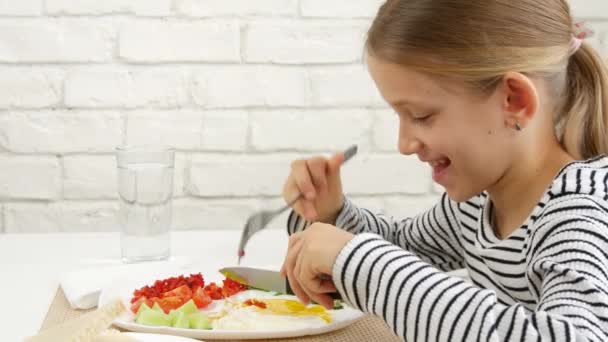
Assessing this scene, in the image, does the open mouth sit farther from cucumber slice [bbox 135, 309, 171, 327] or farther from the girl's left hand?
cucumber slice [bbox 135, 309, 171, 327]

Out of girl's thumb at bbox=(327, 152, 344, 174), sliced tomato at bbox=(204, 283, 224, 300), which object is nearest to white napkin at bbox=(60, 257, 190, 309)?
sliced tomato at bbox=(204, 283, 224, 300)

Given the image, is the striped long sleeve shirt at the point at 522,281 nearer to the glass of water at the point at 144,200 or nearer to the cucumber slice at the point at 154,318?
the cucumber slice at the point at 154,318

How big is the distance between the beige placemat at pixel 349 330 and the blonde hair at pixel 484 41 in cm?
28

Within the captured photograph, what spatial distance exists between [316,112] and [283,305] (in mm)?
811

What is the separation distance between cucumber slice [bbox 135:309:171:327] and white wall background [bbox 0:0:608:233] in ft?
2.70

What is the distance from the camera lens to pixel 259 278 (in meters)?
1.04

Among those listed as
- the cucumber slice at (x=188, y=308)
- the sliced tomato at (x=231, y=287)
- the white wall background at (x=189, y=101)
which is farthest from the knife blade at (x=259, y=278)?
the white wall background at (x=189, y=101)

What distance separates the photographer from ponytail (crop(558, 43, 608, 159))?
92cm

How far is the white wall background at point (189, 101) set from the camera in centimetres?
167

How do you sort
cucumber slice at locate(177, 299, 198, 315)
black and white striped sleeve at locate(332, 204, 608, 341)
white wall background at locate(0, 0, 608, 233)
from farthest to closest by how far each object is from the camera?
white wall background at locate(0, 0, 608, 233)
cucumber slice at locate(177, 299, 198, 315)
black and white striped sleeve at locate(332, 204, 608, 341)

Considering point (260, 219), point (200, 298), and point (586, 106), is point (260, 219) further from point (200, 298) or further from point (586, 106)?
point (586, 106)

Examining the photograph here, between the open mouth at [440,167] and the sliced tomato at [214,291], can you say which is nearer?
the open mouth at [440,167]

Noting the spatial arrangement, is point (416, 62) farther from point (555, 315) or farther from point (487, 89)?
point (555, 315)

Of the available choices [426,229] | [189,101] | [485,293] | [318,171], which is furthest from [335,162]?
[189,101]
